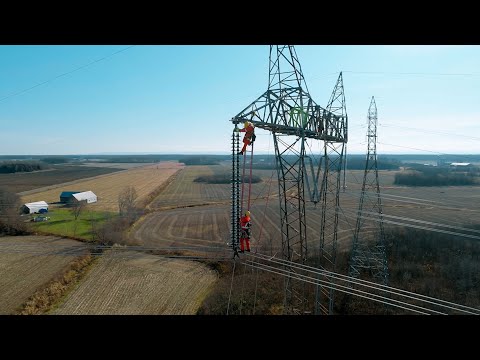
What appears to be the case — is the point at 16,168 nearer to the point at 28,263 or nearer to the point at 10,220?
the point at 10,220

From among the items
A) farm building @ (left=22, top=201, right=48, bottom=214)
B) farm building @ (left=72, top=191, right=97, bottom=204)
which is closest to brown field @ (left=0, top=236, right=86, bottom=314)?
farm building @ (left=22, top=201, right=48, bottom=214)

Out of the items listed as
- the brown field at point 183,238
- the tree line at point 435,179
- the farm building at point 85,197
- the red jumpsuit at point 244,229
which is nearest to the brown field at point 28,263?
the brown field at point 183,238

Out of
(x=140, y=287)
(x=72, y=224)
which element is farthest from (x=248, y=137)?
(x=72, y=224)

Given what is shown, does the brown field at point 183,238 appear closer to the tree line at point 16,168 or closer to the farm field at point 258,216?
the farm field at point 258,216

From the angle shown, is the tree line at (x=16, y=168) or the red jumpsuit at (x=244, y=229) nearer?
the red jumpsuit at (x=244, y=229)

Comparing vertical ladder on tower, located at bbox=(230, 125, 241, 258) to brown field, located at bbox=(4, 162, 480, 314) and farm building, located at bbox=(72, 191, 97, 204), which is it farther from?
farm building, located at bbox=(72, 191, 97, 204)
